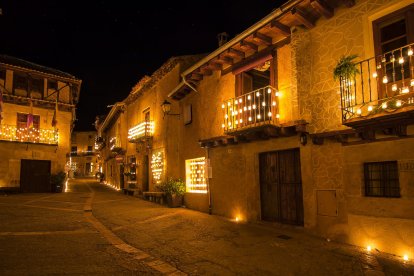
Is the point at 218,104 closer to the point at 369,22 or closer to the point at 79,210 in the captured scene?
the point at 369,22

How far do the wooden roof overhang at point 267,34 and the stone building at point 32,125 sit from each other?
13.7m

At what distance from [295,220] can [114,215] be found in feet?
22.6

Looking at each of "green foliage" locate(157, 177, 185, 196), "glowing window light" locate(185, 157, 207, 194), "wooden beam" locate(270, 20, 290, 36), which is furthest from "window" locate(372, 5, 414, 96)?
"green foliage" locate(157, 177, 185, 196)

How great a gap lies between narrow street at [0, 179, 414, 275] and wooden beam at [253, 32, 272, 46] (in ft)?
19.4

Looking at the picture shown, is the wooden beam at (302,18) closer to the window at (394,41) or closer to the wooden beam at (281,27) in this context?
the wooden beam at (281,27)

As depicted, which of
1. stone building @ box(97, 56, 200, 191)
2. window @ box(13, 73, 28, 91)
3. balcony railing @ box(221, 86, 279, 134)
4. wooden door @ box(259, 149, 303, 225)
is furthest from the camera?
window @ box(13, 73, 28, 91)

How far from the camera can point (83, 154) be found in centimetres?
5775

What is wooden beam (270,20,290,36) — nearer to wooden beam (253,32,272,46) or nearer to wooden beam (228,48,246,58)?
wooden beam (253,32,272,46)

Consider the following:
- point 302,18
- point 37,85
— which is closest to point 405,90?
point 302,18

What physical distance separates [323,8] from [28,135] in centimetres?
2021

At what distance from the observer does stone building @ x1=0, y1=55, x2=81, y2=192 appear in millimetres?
20281

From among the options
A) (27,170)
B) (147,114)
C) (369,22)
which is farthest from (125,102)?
(369,22)

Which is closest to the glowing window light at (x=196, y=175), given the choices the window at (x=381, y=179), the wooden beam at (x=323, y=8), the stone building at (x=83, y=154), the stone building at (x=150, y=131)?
the stone building at (x=150, y=131)

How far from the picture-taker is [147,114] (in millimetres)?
20375
